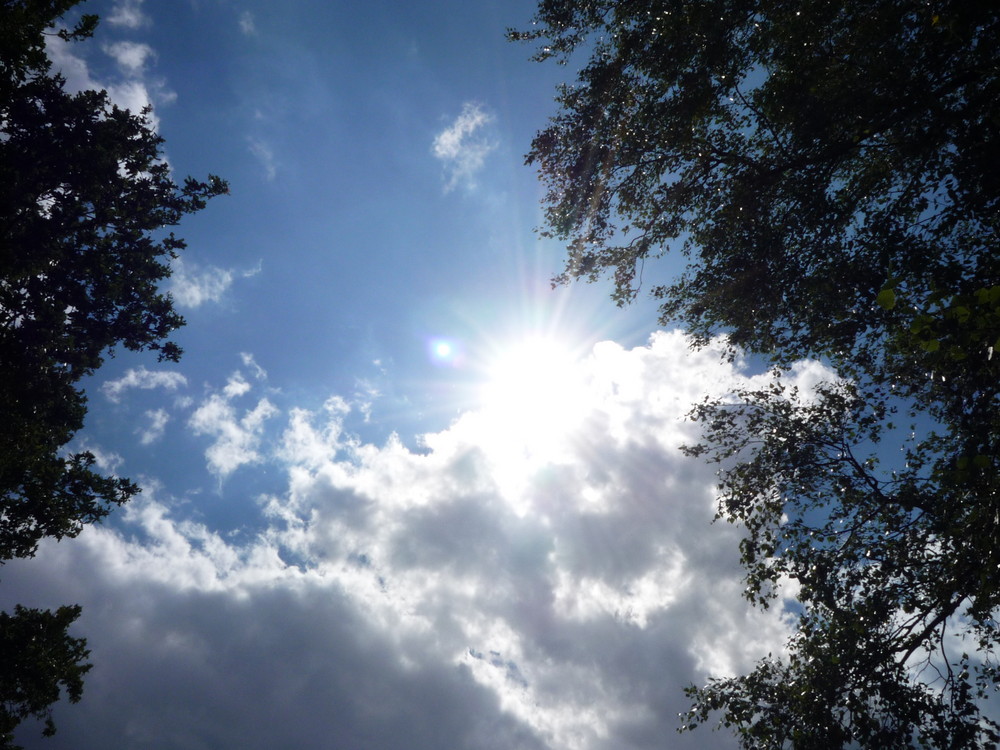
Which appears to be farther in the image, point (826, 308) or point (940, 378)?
point (826, 308)

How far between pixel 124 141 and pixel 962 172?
25334 millimetres

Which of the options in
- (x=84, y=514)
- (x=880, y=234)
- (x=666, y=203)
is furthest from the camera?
(x=84, y=514)

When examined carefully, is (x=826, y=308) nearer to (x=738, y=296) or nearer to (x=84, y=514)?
(x=738, y=296)

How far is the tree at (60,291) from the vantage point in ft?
44.7

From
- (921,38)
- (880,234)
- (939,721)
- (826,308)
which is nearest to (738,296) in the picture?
(826,308)

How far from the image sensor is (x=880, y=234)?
9.55 metres

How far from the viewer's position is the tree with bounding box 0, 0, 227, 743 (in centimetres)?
1362

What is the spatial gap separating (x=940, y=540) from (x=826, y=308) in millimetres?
4785

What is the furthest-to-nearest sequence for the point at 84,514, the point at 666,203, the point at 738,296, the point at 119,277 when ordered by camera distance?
the point at 119,277
the point at 84,514
the point at 666,203
the point at 738,296

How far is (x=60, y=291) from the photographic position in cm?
1698

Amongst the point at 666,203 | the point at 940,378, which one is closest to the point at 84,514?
the point at 666,203

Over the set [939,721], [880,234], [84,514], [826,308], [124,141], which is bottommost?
[939,721]

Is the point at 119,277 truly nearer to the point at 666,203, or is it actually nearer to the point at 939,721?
the point at 666,203

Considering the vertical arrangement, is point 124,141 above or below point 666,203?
above
